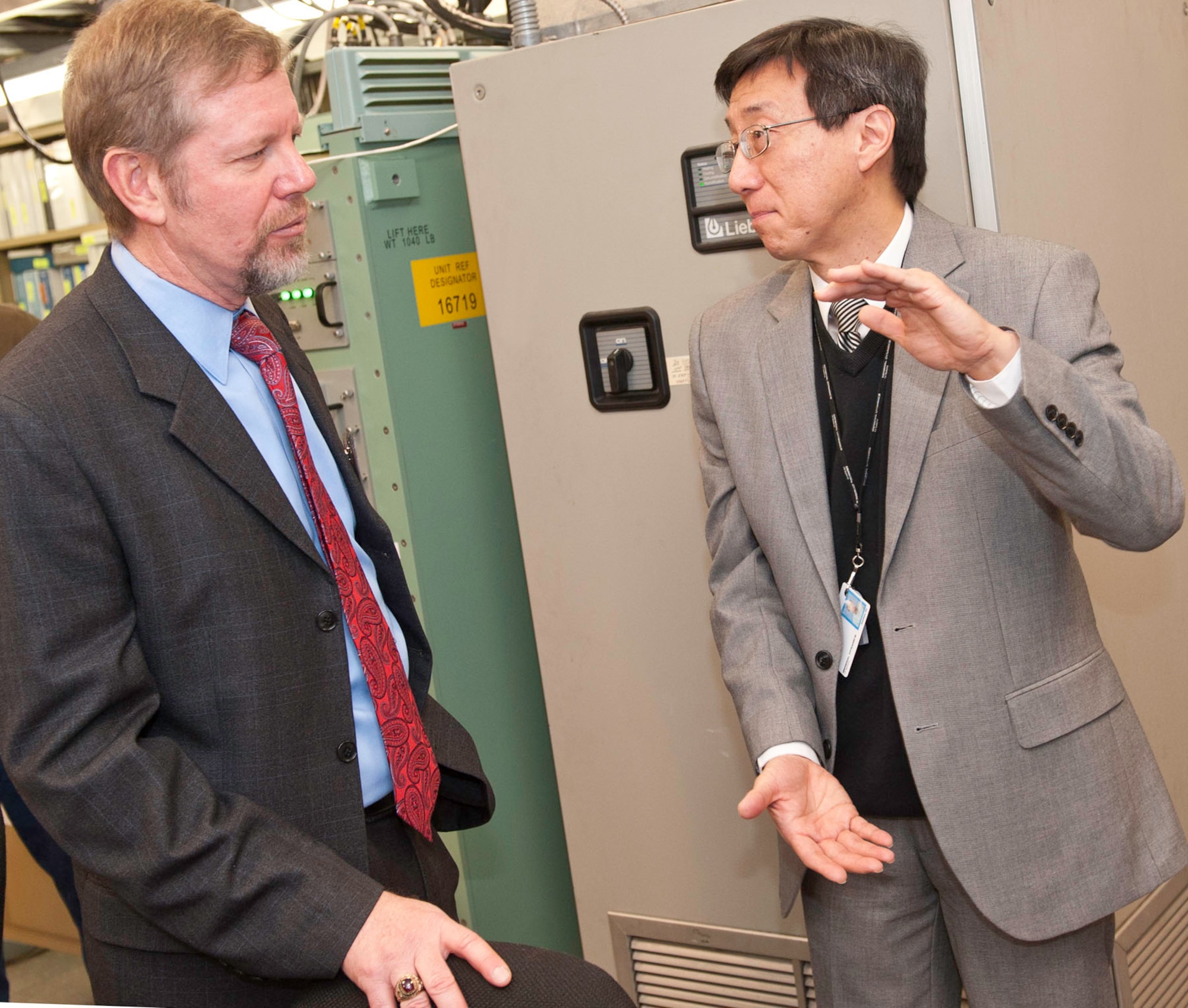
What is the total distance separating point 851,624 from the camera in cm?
151

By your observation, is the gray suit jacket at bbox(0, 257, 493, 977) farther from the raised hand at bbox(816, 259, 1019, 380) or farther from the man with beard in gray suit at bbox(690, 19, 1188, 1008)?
the raised hand at bbox(816, 259, 1019, 380)

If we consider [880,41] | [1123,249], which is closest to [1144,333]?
[1123,249]

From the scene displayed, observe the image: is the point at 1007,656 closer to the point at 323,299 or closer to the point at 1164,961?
the point at 1164,961

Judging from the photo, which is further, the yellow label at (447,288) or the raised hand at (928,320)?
the yellow label at (447,288)

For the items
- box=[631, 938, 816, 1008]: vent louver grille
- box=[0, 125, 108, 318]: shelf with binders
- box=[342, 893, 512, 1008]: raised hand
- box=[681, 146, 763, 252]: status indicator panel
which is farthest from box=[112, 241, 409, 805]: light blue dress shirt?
box=[0, 125, 108, 318]: shelf with binders

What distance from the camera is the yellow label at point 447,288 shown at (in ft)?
7.99

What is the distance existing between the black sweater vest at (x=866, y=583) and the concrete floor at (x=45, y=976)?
2.34 meters

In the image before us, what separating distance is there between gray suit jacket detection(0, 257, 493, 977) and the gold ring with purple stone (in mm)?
87

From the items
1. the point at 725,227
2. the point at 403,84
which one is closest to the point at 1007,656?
the point at 725,227

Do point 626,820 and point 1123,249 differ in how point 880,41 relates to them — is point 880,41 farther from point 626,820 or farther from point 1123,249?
point 626,820

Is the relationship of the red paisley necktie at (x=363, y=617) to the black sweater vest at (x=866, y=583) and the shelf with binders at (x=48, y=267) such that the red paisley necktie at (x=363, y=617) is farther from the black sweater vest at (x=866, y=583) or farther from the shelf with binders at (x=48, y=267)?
the shelf with binders at (x=48, y=267)

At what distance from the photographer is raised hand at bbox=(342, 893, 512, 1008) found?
1.05 metres

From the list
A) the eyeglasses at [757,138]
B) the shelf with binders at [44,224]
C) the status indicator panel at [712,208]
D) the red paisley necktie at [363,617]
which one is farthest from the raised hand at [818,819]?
the shelf with binders at [44,224]

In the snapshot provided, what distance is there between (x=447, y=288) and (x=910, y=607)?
1352 millimetres
